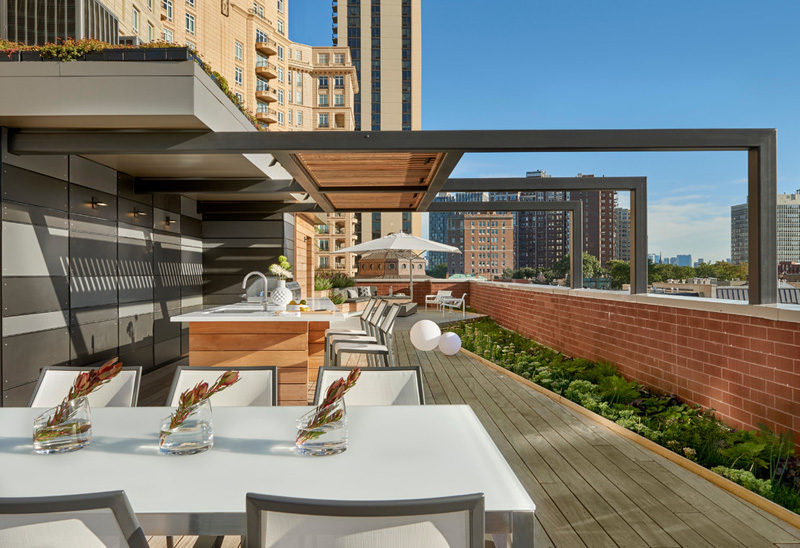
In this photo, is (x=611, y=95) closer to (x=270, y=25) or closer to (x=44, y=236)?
(x=270, y=25)

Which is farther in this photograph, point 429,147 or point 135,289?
point 135,289

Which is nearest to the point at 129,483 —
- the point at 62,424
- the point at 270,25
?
A: the point at 62,424

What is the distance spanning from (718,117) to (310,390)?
94779 millimetres

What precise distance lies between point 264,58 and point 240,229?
1231 inches

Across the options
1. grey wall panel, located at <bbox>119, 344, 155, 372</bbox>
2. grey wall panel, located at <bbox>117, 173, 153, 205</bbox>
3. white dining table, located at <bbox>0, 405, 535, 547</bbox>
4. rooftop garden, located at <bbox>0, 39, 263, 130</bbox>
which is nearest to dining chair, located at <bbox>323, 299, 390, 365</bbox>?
grey wall panel, located at <bbox>119, 344, 155, 372</bbox>

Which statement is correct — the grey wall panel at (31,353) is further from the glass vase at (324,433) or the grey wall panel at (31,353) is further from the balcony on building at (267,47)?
the balcony on building at (267,47)

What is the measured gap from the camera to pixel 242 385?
2.53 metres

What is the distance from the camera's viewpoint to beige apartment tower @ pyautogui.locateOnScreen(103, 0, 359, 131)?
2722cm

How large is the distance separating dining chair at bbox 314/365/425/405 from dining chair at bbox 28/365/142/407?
960mm

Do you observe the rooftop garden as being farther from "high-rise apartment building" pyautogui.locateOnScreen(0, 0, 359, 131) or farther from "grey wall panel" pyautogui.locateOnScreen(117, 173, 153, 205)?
"high-rise apartment building" pyautogui.locateOnScreen(0, 0, 359, 131)

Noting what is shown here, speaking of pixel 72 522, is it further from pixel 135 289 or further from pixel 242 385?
pixel 135 289

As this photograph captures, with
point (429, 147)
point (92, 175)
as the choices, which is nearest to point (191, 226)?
point (92, 175)

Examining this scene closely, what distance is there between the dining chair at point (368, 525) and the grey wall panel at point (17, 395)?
4.25m

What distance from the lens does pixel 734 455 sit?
3.23 meters
